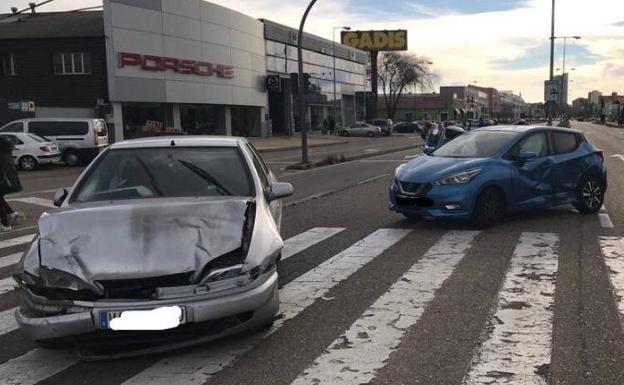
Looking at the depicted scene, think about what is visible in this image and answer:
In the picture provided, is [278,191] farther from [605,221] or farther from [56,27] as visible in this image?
[56,27]

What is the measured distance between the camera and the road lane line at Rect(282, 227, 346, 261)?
8.20 metres

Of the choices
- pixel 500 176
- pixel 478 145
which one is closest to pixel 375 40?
pixel 478 145

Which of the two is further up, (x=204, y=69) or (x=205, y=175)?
(x=204, y=69)

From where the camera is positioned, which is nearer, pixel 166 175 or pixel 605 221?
pixel 166 175

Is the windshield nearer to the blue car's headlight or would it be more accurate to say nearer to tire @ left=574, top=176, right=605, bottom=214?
the blue car's headlight

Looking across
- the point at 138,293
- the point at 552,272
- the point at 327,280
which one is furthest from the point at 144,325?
the point at 552,272

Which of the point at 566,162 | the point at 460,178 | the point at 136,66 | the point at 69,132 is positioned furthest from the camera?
the point at 136,66

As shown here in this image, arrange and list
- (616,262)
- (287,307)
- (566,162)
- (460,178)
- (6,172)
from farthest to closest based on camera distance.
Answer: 1. (6,172)
2. (566,162)
3. (460,178)
4. (616,262)
5. (287,307)

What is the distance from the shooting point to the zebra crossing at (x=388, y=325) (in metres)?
4.21

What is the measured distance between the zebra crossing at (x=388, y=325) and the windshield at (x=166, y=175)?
4.06 feet

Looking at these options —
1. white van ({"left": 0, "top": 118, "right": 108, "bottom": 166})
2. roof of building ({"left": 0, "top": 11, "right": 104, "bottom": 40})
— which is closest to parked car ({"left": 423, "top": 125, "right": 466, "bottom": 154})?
white van ({"left": 0, "top": 118, "right": 108, "bottom": 166})

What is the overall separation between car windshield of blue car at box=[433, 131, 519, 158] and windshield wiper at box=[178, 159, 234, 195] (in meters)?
5.24

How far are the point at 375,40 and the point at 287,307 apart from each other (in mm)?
85169

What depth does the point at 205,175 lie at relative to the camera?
19.1ft
